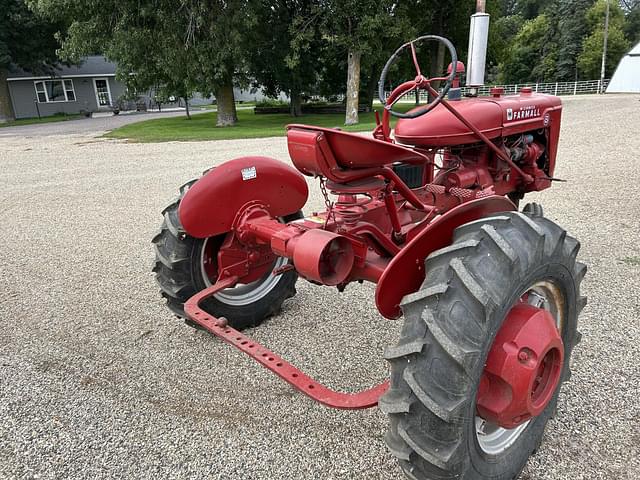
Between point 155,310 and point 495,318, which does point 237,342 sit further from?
point 155,310

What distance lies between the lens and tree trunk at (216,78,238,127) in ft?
66.3

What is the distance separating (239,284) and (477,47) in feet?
9.43

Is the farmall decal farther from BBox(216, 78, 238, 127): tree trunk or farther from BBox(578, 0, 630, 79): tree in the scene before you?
BBox(578, 0, 630, 79): tree

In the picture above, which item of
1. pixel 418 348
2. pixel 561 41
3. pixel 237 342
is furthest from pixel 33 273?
pixel 561 41

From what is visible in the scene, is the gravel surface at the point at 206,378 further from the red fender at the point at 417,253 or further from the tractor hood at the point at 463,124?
the tractor hood at the point at 463,124

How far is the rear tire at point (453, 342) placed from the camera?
1.62m

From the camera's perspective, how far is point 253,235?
9.23ft

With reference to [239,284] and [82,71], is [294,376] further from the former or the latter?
[82,71]

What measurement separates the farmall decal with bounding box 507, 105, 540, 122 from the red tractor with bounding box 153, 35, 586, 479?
1.0 inches

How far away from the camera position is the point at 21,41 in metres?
27.1

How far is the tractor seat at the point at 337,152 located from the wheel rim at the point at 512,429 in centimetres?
80

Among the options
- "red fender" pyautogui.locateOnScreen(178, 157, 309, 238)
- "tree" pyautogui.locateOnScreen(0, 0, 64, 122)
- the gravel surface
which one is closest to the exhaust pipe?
the gravel surface

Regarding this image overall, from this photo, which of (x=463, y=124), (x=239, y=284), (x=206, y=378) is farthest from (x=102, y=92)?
(x=206, y=378)

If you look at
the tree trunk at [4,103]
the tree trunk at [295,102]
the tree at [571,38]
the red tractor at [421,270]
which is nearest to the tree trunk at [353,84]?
the tree trunk at [295,102]
